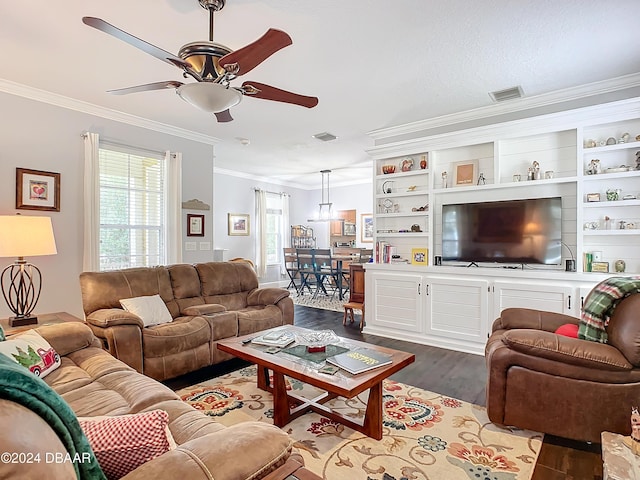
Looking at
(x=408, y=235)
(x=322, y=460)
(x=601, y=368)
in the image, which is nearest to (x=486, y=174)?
(x=408, y=235)

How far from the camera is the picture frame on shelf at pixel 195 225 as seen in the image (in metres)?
5.03

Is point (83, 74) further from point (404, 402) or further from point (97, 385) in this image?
point (404, 402)

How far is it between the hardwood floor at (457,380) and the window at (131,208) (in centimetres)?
199

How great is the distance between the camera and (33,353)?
188 centimetres

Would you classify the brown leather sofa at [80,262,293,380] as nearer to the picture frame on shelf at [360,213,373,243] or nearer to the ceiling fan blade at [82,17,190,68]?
the ceiling fan blade at [82,17,190,68]

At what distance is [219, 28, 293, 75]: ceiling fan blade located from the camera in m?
1.69

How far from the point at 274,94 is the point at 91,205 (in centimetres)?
281

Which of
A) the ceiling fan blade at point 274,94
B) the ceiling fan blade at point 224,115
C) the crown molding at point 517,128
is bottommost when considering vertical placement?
the ceiling fan blade at point 274,94

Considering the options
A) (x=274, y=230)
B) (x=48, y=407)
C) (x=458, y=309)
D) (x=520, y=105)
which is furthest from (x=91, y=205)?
(x=274, y=230)

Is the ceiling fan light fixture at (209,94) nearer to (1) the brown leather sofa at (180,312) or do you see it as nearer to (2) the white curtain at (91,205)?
(1) the brown leather sofa at (180,312)

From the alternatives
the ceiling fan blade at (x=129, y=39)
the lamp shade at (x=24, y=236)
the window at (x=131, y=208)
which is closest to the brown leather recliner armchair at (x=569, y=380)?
the ceiling fan blade at (x=129, y=39)

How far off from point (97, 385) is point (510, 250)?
153 inches

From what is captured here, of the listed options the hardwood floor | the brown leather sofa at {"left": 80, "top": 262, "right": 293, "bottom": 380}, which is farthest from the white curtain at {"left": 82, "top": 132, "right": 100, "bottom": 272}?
the hardwood floor

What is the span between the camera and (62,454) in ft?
2.22
